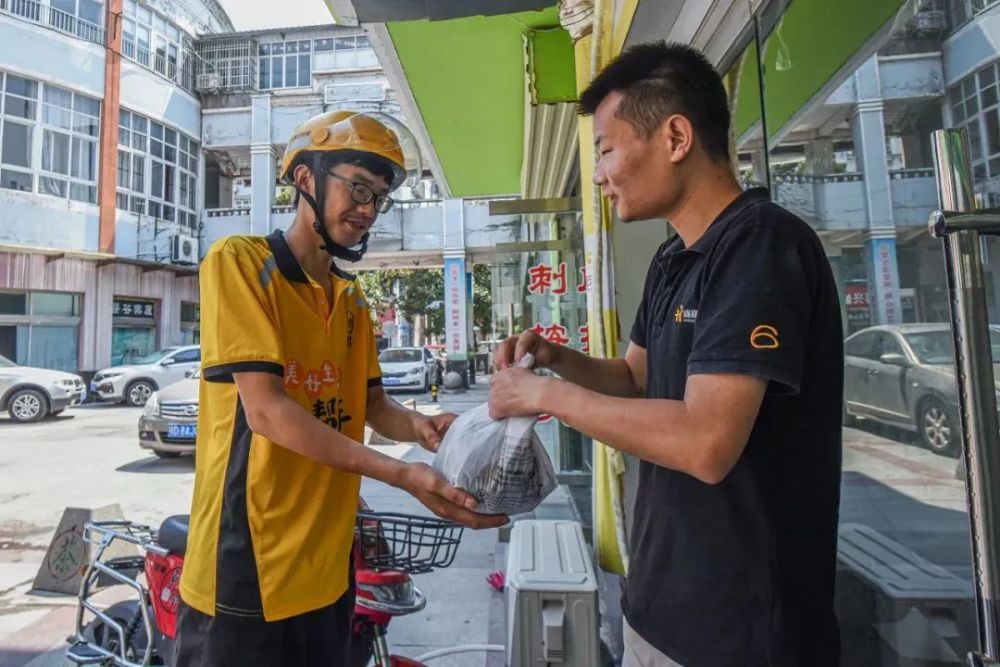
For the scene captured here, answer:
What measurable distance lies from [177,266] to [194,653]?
61.8 ft

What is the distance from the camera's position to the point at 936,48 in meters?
1.30

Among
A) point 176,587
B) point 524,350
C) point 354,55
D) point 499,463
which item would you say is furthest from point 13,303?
point 499,463

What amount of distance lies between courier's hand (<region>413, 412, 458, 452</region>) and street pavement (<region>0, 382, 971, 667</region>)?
3.86 ft

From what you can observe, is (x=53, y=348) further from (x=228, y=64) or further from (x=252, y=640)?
(x=252, y=640)

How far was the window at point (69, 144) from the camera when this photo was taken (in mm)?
14922

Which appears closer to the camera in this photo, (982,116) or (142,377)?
(982,116)

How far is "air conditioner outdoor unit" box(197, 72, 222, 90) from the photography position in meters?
19.8

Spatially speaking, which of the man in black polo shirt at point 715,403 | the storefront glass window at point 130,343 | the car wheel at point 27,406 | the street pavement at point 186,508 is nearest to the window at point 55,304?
the storefront glass window at point 130,343

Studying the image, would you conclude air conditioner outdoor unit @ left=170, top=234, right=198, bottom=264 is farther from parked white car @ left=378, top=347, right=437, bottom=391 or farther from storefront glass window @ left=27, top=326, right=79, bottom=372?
parked white car @ left=378, top=347, right=437, bottom=391

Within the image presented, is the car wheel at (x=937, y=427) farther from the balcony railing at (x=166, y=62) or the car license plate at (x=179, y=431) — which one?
the balcony railing at (x=166, y=62)

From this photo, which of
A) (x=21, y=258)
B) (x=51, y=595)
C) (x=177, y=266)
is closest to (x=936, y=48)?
(x=51, y=595)

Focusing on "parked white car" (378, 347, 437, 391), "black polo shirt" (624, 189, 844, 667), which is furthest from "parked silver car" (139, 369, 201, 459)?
"parked white car" (378, 347, 437, 391)

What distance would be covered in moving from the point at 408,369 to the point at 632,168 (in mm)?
15425

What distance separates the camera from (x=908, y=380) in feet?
4.74
